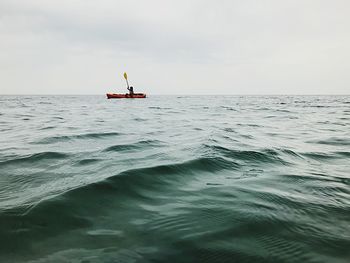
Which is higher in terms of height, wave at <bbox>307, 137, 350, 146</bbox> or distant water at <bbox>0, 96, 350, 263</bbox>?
distant water at <bbox>0, 96, 350, 263</bbox>

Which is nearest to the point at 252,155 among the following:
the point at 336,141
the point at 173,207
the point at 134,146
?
the point at 134,146

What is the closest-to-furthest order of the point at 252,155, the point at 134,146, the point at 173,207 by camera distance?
1. the point at 173,207
2. the point at 252,155
3. the point at 134,146

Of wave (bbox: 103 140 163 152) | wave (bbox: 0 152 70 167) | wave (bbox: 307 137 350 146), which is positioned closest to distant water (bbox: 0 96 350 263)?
wave (bbox: 0 152 70 167)

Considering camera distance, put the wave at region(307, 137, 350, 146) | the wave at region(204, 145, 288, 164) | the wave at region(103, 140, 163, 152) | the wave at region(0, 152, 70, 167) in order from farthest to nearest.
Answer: the wave at region(307, 137, 350, 146)
the wave at region(103, 140, 163, 152)
the wave at region(204, 145, 288, 164)
the wave at region(0, 152, 70, 167)

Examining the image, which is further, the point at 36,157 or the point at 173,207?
the point at 36,157

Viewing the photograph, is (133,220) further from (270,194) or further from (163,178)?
(270,194)

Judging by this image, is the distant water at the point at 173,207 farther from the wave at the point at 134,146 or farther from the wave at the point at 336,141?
the wave at the point at 336,141

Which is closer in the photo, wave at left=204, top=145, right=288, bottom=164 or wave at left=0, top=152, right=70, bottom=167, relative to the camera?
wave at left=0, top=152, right=70, bottom=167

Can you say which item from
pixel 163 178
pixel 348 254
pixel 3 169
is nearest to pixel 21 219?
pixel 163 178

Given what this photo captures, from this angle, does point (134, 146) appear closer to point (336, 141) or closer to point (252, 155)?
point (252, 155)

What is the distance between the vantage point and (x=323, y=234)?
107 inches

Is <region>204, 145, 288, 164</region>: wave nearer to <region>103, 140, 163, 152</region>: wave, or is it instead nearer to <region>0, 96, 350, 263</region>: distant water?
<region>0, 96, 350, 263</region>: distant water

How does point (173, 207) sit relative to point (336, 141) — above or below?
above

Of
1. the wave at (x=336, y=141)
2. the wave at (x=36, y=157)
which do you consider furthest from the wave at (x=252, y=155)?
the wave at (x=36, y=157)
